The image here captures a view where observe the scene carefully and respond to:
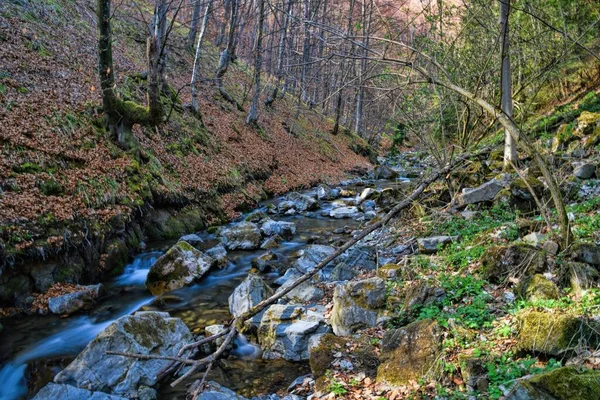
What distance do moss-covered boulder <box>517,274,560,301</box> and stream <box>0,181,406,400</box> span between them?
2663mm

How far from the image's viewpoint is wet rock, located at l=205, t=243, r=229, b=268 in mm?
8781

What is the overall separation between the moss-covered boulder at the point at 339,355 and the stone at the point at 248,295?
188 cm

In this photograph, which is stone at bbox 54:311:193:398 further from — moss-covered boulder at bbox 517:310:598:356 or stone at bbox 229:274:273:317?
moss-covered boulder at bbox 517:310:598:356

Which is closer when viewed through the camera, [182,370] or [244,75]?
[182,370]

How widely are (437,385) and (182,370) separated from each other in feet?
10.2

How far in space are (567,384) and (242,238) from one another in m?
8.35

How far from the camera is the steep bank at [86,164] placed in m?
6.97

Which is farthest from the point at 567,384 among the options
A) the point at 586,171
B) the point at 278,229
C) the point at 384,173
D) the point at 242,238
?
the point at 384,173

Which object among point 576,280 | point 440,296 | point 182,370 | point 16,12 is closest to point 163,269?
point 182,370

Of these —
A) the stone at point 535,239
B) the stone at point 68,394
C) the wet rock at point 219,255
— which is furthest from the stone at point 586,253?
the wet rock at point 219,255

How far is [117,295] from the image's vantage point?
7.35 meters

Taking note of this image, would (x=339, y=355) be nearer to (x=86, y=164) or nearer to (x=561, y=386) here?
(x=561, y=386)

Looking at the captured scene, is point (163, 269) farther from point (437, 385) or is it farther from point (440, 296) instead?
point (437, 385)

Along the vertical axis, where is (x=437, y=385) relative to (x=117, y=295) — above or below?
above
